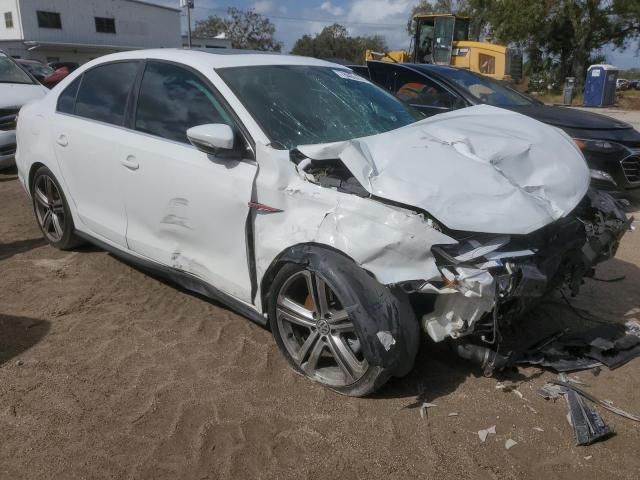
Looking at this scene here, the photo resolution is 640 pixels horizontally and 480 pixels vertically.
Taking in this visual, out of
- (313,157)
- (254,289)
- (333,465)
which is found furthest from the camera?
(254,289)

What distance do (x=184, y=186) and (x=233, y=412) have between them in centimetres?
136

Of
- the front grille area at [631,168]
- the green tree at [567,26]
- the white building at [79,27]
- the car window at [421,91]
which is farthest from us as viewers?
the white building at [79,27]

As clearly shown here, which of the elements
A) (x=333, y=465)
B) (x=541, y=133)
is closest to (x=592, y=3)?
(x=541, y=133)

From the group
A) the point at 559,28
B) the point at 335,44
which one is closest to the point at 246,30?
the point at 335,44

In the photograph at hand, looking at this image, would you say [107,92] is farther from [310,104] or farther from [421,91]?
[421,91]

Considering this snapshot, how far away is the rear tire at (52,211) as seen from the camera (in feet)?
15.2

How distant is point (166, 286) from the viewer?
4.28 meters

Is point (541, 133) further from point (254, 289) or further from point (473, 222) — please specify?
point (254, 289)

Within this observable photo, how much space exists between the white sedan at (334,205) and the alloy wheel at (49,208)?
0.71 meters

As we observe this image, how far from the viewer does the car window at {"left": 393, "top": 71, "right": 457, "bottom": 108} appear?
7.08 metres

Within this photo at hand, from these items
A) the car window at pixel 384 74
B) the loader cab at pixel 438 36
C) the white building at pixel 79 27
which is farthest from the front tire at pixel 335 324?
the white building at pixel 79 27

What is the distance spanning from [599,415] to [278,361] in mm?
1696

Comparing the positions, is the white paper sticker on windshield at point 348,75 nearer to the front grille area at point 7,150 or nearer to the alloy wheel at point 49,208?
the alloy wheel at point 49,208

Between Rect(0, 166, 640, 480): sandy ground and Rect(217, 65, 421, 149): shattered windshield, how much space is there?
1.31 metres
